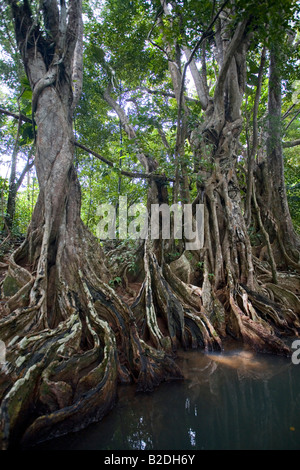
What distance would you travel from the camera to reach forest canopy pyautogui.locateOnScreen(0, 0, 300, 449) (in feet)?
8.06

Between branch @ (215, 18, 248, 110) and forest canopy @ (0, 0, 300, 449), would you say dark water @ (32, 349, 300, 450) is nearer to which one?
forest canopy @ (0, 0, 300, 449)

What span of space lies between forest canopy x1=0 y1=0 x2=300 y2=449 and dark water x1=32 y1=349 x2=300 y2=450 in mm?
169

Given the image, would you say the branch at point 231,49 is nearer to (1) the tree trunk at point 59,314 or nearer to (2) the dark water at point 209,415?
(1) the tree trunk at point 59,314

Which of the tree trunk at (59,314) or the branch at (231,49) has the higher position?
the branch at (231,49)

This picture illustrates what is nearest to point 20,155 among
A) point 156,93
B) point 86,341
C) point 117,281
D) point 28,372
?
point 156,93

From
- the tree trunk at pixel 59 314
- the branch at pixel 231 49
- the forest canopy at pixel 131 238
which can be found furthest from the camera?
the branch at pixel 231 49

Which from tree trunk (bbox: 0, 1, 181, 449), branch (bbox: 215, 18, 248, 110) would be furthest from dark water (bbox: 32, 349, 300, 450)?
branch (bbox: 215, 18, 248, 110)

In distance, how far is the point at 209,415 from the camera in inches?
85.7

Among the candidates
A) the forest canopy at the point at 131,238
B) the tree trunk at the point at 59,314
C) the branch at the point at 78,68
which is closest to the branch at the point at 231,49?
the forest canopy at the point at 131,238

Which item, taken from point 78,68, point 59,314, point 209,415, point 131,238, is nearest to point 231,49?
point 78,68

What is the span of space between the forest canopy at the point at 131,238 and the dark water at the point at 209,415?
17cm

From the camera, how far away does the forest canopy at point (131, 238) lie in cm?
246

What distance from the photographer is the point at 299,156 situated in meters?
10.7

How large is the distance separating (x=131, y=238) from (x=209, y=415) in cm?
414
